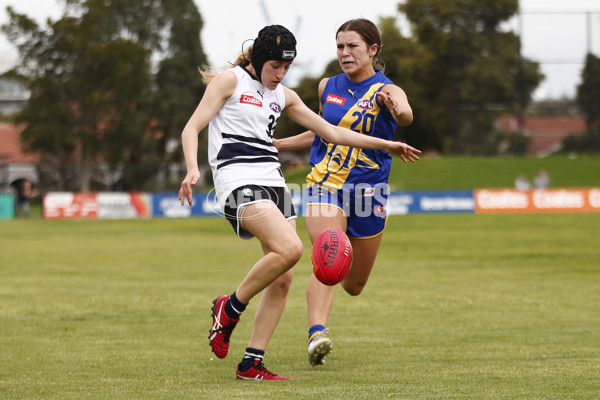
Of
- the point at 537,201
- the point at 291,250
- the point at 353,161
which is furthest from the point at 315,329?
the point at 537,201

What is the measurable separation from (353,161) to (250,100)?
1.38 metres

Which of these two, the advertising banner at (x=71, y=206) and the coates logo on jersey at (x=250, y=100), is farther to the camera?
the advertising banner at (x=71, y=206)

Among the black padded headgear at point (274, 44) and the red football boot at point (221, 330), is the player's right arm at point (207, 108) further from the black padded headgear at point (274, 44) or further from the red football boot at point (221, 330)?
the red football boot at point (221, 330)

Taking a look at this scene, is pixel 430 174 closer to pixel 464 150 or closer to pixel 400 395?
pixel 464 150

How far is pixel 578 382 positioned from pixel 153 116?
2163 inches

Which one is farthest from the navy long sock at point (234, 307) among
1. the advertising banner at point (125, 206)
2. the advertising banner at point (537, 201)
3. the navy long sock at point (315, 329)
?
the advertising banner at point (537, 201)

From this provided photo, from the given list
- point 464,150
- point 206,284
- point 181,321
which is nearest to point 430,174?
point 464,150

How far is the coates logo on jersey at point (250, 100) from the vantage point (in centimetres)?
574

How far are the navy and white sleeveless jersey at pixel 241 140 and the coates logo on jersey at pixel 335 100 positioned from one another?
3.86 ft

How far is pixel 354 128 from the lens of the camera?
22.4 feet

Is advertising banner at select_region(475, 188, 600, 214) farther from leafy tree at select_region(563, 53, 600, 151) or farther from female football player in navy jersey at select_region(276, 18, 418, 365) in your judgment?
female football player in navy jersey at select_region(276, 18, 418, 365)

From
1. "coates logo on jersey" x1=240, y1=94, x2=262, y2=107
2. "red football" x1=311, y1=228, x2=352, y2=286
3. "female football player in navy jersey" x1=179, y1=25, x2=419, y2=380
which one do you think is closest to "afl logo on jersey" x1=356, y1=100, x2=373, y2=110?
"female football player in navy jersey" x1=179, y1=25, x2=419, y2=380

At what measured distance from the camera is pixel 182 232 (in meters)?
25.9

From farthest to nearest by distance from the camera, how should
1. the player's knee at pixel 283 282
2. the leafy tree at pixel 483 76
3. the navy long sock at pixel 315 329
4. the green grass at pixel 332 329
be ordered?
1. the leafy tree at pixel 483 76
2. the navy long sock at pixel 315 329
3. the player's knee at pixel 283 282
4. the green grass at pixel 332 329
